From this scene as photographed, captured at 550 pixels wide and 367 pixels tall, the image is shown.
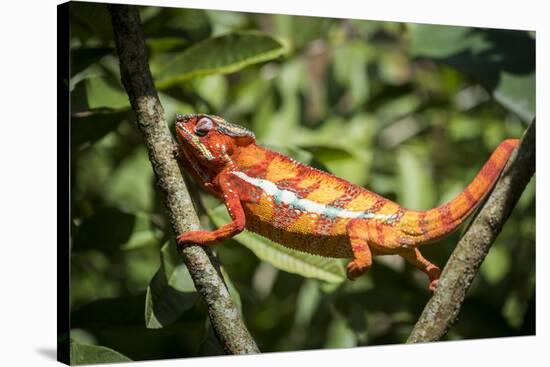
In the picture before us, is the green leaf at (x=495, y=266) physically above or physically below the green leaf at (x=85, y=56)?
below

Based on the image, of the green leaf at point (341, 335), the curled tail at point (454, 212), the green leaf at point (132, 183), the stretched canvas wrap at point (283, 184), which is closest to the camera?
the stretched canvas wrap at point (283, 184)

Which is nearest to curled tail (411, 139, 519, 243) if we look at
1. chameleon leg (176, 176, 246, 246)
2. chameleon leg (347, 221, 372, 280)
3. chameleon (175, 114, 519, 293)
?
chameleon (175, 114, 519, 293)

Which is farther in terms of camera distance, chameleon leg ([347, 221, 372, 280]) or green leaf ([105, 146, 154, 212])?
green leaf ([105, 146, 154, 212])

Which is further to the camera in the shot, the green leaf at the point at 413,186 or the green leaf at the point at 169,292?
the green leaf at the point at 413,186

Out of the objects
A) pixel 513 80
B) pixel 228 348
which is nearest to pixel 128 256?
pixel 228 348

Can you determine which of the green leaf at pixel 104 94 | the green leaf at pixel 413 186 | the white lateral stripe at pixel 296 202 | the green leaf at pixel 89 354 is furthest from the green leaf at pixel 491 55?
the green leaf at pixel 89 354

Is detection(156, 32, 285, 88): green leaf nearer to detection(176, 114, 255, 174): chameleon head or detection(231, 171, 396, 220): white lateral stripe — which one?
detection(176, 114, 255, 174): chameleon head

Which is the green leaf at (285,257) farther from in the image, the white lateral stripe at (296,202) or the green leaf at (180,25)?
the green leaf at (180,25)
